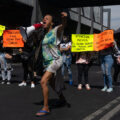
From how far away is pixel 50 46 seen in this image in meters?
5.18

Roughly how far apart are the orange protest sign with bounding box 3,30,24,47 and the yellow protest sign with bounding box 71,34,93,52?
5.78 ft

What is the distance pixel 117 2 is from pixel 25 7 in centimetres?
881

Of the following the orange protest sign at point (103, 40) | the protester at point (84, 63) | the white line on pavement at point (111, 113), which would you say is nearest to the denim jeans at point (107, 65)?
the orange protest sign at point (103, 40)

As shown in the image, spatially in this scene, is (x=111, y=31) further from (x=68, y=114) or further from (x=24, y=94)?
(x=68, y=114)

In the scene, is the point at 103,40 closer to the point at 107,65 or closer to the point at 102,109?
the point at 107,65

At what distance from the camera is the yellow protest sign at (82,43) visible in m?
8.53

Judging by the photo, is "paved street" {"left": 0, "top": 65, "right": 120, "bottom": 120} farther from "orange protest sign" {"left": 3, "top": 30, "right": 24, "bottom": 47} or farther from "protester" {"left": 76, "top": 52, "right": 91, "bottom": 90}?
"orange protest sign" {"left": 3, "top": 30, "right": 24, "bottom": 47}

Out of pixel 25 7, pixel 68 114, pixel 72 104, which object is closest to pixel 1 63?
pixel 72 104

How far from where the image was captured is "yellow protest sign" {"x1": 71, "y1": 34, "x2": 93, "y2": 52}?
853 centimetres

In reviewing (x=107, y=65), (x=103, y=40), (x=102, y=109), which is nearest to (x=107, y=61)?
(x=107, y=65)

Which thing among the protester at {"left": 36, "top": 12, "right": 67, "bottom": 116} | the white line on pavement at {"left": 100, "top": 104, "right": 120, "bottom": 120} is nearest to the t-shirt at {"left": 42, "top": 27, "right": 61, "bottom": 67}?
the protester at {"left": 36, "top": 12, "right": 67, "bottom": 116}

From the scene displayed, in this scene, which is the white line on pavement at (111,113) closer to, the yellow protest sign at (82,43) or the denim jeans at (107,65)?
the denim jeans at (107,65)

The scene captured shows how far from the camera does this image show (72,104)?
6.04 meters

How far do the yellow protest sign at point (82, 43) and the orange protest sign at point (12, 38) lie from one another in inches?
69.3
